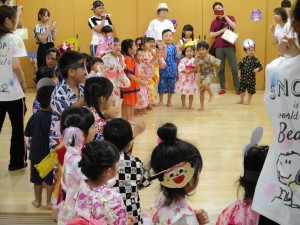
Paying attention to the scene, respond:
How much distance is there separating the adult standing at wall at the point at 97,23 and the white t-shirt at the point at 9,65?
4.96 m

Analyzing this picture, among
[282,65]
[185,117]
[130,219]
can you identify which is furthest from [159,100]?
[282,65]

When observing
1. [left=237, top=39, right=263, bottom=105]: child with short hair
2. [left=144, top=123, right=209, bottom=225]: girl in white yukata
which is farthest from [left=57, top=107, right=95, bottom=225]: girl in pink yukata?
[left=237, top=39, right=263, bottom=105]: child with short hair

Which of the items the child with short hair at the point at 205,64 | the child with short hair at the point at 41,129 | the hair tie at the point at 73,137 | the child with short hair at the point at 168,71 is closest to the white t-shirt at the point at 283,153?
the hair tie at the point at 73,137

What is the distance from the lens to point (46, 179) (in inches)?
160

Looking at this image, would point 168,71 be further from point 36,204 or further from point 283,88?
point 283,88

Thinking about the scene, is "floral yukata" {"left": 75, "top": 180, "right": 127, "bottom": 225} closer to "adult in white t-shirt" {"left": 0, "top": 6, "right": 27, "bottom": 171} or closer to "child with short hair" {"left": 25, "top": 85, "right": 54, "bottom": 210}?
"child with short hair" {"left": 25, "top": 85, "right": 54, "bottom": 210}

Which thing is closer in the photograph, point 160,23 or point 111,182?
point 111,182

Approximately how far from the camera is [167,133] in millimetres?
2473

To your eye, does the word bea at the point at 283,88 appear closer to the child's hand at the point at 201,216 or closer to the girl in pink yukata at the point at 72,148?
the child's hand at the point at 201,216

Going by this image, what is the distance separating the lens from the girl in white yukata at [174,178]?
2.33 metres

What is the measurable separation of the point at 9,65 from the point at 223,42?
19.8 ft

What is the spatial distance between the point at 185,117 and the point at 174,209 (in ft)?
17.6

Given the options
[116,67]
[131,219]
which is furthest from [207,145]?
[131,219]

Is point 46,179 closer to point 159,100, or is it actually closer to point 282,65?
point 282,65
